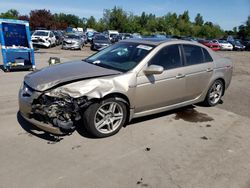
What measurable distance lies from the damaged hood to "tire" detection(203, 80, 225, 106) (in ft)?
8.83

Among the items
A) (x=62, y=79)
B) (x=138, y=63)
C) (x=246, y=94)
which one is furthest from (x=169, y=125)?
(x=246, y=94)

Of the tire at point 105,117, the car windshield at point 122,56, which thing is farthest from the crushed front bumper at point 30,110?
the car windshield at point 122,56

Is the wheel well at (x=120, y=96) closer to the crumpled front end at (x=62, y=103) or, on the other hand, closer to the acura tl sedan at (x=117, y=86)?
the acura tl sedan at (x=117, y=86)

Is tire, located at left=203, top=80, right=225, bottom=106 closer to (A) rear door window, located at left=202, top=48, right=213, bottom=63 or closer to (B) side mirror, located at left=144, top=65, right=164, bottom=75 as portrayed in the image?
(A) rear door window, located at left=202, top=48, right=213, bottom=63

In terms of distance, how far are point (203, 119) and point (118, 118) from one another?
2.04 m

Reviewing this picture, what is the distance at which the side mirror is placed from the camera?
4.41 meters

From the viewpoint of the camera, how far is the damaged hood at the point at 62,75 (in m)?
3.98

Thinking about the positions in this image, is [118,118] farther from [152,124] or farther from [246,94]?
[246,94]

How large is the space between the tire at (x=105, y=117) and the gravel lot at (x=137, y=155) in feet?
0.50

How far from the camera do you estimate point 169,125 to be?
4973 millimetres

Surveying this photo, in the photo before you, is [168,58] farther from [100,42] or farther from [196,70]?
[100,42]

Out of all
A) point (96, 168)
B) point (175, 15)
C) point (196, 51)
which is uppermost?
point (175, 15)

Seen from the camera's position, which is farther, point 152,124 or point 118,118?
point 152,124

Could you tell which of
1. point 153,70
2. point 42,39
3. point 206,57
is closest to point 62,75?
point 153,70
